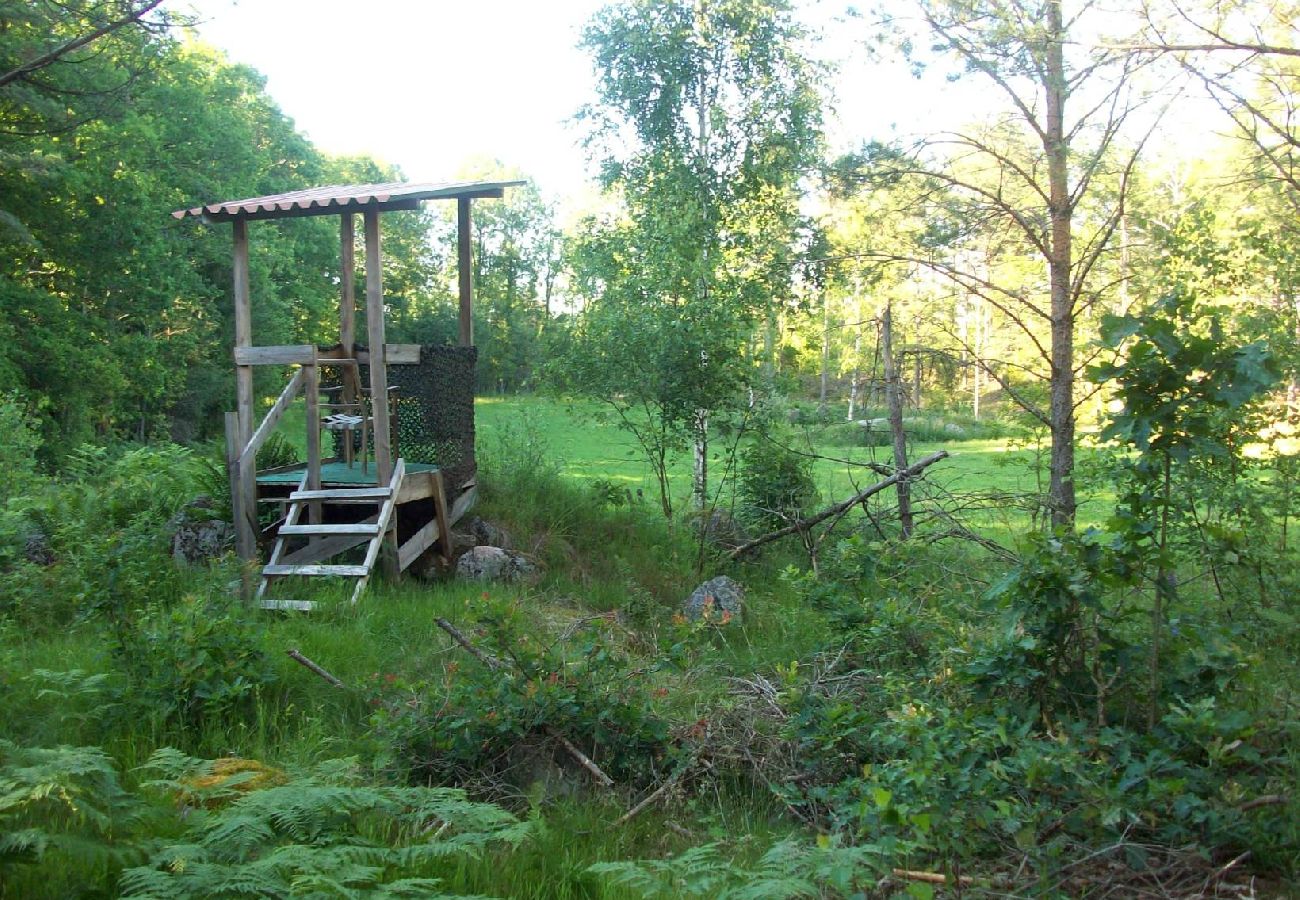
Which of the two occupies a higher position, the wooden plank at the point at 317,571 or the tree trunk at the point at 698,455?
the tree trunk at the point at 698,455

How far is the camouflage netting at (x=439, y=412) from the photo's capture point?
10.5 meters

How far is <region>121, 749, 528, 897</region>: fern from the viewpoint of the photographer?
111 inches

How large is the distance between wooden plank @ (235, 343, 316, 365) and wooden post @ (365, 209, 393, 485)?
585mm

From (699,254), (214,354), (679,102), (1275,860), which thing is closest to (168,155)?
(214,354)

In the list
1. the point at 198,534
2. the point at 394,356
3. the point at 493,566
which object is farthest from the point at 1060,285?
the point at 198,534

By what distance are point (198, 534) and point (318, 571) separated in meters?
2.11

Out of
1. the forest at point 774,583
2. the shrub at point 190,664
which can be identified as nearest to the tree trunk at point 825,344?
the forest at point 774,583

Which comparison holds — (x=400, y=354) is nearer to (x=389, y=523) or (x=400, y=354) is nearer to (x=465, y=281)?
(x=389, y=523)

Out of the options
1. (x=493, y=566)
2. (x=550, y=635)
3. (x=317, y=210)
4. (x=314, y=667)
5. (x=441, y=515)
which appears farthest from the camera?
(x=441, y=515)

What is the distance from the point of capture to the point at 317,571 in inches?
333

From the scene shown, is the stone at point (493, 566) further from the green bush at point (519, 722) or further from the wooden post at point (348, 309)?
the green bush at point (519, 722)

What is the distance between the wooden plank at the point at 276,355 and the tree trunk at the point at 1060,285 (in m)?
7.00

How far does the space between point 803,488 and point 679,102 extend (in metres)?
7.69

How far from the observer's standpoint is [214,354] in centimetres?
3095
